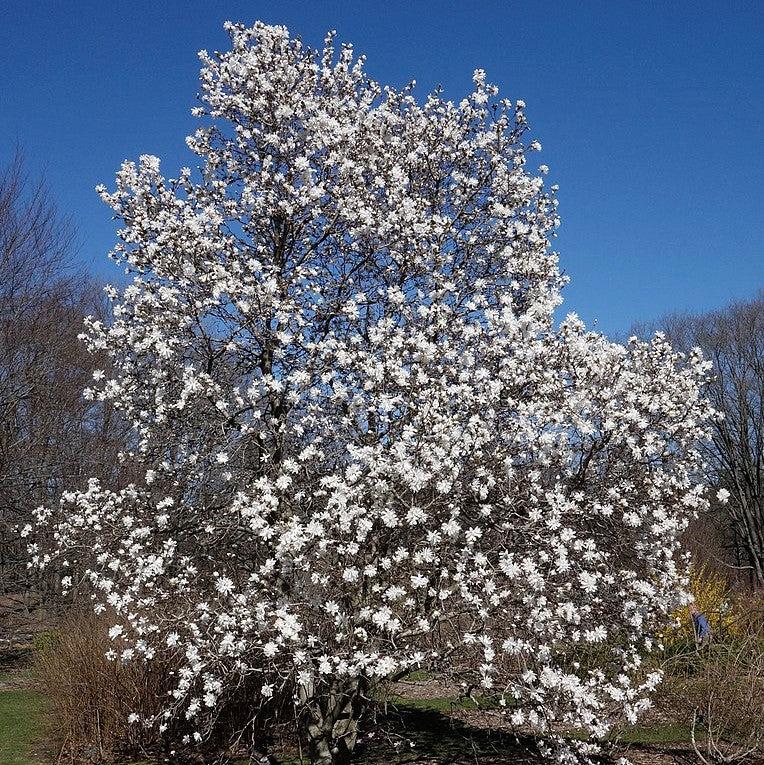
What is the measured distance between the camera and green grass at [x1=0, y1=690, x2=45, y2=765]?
8711mm

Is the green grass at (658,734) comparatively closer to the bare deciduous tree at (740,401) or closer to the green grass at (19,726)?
the green grass at (19,726)

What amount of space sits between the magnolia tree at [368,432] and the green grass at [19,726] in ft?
6.34

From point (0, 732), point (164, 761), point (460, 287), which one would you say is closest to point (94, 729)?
point (164, 761)

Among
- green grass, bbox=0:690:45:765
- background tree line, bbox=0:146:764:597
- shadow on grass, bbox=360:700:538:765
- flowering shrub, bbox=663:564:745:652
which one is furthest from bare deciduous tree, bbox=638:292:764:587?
green grass, bbox=0:690:45:765

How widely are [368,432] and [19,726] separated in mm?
7520

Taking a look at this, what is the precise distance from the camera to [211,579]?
723 cm

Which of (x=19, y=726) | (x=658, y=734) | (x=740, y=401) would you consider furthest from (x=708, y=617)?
(x=740, y=401)

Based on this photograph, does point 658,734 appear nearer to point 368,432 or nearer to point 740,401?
point 368,432

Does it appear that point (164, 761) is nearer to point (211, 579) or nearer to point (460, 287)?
point (211, 579)

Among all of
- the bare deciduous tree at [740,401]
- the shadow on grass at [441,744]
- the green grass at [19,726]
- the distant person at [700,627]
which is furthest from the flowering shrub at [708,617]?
the bare deciduous tree at [740,401]

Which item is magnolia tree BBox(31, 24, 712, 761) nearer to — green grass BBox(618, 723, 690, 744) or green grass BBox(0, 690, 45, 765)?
green grass BBox(618, 723, 690, 744)

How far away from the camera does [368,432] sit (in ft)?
21.4

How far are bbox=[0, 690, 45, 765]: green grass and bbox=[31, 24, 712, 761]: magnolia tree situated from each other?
1.93 metres

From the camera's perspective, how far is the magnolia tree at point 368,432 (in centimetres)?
572
